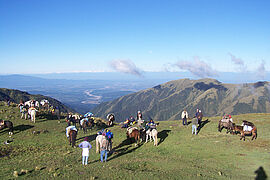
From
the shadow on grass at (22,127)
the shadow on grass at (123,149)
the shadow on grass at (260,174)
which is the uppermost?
the shadow on grass at (260,174)

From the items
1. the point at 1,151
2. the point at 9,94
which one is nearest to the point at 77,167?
the point at 1,151

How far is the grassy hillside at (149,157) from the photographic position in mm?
14031

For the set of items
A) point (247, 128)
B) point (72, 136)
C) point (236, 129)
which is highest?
point (247, 128)

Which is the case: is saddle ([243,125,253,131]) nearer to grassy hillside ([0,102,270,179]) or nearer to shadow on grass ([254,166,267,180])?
grassy hillside ([0,102,270,179])

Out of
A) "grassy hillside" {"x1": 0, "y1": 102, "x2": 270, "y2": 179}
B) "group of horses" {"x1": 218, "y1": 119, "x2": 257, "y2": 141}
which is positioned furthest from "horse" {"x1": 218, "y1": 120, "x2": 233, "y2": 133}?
"grassy hillside" {"x1": 0, "y1": 102, "x2": 270, "y2": 179}

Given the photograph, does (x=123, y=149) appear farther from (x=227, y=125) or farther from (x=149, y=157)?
(x=227, y=125)

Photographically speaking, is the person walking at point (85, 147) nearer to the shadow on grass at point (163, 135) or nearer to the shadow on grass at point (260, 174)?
the shadow on grass at point (163, 135)

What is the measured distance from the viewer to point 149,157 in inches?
748

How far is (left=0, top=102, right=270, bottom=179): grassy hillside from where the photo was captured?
14.0 meters

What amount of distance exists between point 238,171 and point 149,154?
850 centimetres

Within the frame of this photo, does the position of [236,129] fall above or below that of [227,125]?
below

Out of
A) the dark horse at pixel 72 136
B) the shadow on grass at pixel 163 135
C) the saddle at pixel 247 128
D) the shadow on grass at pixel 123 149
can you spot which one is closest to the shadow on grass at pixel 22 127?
the dark horse at pixel 72 136

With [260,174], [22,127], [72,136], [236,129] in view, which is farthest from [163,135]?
[22,127]

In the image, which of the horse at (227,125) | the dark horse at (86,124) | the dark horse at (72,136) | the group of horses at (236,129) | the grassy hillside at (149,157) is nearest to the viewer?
the grassy hillside at (149,157)
